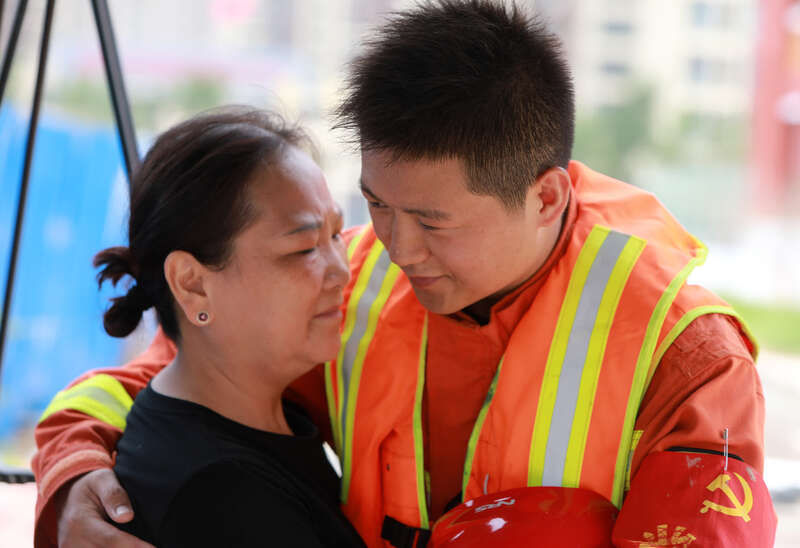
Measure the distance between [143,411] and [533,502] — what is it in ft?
2.29

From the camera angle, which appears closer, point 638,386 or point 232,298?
point 638,386

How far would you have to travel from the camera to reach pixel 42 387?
12.5ft

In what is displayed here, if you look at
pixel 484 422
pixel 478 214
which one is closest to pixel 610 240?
pixel 478 214

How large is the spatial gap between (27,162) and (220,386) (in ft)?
2.98

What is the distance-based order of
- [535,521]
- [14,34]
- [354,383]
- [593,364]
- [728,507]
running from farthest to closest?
[14,34]
[354,383]
[593,364]
[535,521]
[728,507]

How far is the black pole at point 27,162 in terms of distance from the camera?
6.57 ft

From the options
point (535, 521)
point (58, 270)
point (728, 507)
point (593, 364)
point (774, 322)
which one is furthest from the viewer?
point (774, 322)

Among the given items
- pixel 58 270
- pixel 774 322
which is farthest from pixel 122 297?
pixel 774 322

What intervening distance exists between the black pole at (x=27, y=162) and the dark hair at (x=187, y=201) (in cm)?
59

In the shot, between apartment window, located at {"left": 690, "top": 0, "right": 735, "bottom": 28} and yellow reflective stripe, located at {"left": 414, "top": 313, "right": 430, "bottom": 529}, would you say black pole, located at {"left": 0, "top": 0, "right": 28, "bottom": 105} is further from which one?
apartment window, located at {"left": 690, "top": 0, "right": 735, "bottom": 28}

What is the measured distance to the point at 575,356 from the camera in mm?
1436

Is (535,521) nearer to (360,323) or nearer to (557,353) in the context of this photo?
(557,353)

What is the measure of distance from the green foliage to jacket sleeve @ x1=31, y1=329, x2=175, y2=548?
5.88 m

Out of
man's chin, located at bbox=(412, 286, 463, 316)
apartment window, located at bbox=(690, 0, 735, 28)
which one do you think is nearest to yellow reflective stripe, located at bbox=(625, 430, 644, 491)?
man's chin, located at bbox=(412, 286, 463, 316)
